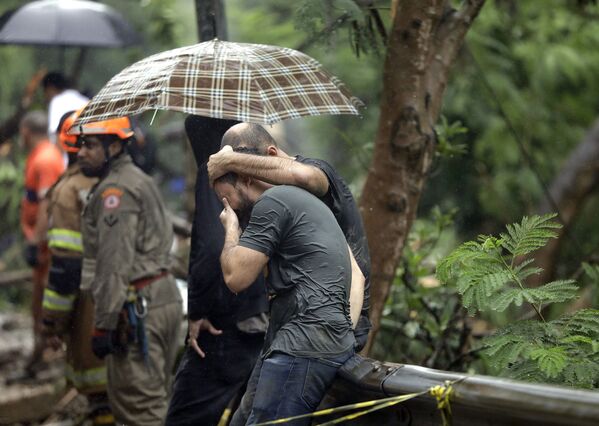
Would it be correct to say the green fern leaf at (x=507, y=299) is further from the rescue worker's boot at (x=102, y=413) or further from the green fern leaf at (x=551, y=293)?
the rescue worker's boot at (x=102, y=413)

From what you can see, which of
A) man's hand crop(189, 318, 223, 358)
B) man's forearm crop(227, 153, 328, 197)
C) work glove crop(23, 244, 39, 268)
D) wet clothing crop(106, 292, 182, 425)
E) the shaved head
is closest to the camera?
man's forearm crop(227, 153, 328, 197)

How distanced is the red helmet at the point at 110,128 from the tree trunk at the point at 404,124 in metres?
1.53

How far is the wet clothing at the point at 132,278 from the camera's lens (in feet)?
19.2

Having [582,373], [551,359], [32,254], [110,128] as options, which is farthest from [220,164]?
[32,254]

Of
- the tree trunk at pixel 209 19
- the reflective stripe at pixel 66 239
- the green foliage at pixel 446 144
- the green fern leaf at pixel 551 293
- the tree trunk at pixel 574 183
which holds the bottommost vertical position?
the tree trunk at pixel 574 183

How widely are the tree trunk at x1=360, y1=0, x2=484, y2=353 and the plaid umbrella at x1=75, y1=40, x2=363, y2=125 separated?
2.49 ft

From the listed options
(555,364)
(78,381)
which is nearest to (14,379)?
(78,381)

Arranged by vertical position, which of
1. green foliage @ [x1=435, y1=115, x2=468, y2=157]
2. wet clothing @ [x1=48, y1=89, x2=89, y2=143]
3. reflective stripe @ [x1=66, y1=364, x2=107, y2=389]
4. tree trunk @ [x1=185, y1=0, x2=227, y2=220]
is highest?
tree trunk @ [x1=185, y1=0, x2=227, y2=220]

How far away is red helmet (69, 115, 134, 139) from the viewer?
20.0 ft

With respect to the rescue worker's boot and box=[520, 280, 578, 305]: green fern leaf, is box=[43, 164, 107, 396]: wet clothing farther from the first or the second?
box=[520, 280, 578, 305]: green fern leaf

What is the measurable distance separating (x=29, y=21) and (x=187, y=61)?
5227 mm

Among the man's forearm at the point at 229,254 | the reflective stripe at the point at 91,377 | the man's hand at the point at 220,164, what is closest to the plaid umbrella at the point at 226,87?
the man's hand at the point at 220,164

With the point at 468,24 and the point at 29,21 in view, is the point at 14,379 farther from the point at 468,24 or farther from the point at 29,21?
the point at 468,24

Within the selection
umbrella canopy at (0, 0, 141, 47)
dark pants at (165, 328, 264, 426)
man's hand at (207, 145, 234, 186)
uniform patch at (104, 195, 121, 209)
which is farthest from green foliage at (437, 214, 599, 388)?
umbrella canopy at (0, 0, 141, 47)
